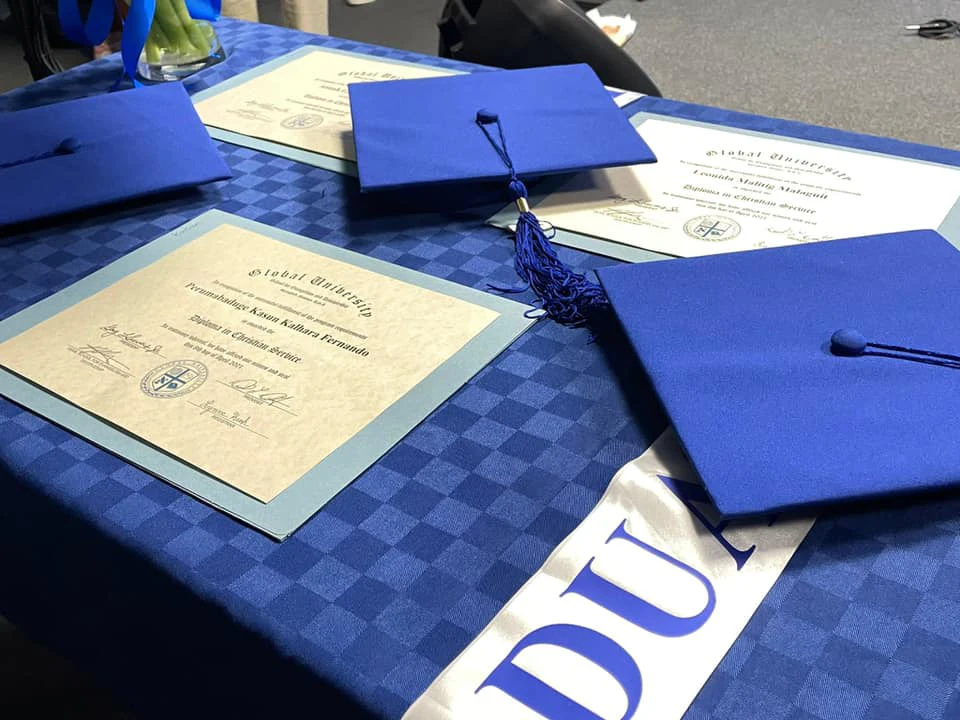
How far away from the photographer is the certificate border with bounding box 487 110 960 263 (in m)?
0.77

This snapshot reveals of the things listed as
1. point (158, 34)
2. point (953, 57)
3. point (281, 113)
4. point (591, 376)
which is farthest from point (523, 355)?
point (953, 57)

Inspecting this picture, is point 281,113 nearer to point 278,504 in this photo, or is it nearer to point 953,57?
point 278,504

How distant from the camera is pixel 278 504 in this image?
0.55 meters

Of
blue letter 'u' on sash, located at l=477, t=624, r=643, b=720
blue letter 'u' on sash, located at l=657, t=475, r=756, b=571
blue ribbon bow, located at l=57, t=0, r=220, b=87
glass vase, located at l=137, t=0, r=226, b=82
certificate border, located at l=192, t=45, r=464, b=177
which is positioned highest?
blue ribbon bow, located at l=57, t=0, r=220, b=87

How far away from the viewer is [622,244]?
2.59ft

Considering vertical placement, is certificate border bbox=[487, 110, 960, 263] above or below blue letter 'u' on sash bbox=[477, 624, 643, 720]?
above
